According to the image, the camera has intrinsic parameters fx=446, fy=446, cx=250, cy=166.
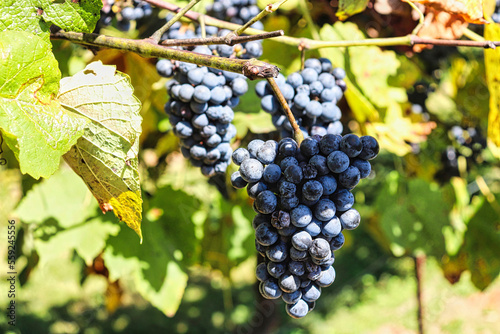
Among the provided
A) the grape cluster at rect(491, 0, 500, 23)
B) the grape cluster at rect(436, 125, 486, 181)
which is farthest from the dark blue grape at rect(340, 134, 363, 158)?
the grape cluster at rect(436, 125, 486, 181)

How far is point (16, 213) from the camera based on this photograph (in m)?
1.38

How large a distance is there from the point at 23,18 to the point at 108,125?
0.23 metres

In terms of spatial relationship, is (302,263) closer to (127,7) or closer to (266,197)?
(266,197)

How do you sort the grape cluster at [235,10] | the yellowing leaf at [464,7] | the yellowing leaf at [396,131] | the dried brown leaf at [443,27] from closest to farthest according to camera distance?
the yellowing leaf at [464,7], the dried brown leaf at [443,27], the grape cluster at [235,10], the yellowing leaf at [396,131]

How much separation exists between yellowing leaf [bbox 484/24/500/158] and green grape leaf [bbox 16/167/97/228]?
1210mm

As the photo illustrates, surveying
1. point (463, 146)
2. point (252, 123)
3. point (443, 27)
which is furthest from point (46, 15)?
point (463, 146)

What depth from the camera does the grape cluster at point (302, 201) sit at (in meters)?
0.72

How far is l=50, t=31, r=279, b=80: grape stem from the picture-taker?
2.06 ft

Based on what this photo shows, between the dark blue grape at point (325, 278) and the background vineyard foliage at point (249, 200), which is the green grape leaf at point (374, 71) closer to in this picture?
the background vineyard foliage at point (249, 200)

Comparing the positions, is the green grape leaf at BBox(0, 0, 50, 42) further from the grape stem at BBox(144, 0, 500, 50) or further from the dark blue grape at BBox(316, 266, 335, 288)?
the dark blue grape at BBox(316, 266, 335, 288)

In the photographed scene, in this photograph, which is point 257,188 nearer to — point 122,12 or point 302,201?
point 302,201

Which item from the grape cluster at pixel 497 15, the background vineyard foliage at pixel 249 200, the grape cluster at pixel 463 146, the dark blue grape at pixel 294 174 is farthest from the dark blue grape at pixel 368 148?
the grape cluster at pixel 463 146

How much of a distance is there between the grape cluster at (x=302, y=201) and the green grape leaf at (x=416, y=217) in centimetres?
94

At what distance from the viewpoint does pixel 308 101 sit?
3.21 ft
